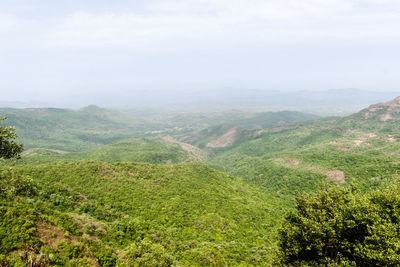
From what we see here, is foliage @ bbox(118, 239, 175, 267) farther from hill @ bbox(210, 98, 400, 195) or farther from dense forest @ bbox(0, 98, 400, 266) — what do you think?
hill @ bbox(210, 98, 400, 195)

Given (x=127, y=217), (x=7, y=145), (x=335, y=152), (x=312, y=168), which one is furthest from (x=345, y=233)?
(x=335, y=152)

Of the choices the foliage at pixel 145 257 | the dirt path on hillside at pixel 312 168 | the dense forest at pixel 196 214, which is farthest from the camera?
the dirt path on hillside at pixel 312 168

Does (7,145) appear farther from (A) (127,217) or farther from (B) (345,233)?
(B) (345,233)

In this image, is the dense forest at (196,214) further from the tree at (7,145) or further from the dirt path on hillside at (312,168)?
the dirt path on hillside at (312,168)

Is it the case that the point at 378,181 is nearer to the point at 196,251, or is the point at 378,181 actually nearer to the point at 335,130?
the point at 196,251

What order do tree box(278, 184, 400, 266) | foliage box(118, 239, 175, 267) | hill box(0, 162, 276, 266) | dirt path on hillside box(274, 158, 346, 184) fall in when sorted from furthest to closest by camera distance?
dirt path on hillside box(274, 158, 346, 184) < hill box(0, 162, 276, 266) < foliage box(118, 239, 175, 267) < tree box(278, 184, 400, 266)

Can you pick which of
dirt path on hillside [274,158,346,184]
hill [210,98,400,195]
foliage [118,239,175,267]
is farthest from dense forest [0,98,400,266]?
hill [210,98,400,195]

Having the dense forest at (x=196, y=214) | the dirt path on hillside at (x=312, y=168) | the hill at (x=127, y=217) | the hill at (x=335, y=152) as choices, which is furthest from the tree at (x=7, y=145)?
the dirt path on hillside at (x=312, y=168)

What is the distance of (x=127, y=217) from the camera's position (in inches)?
1435

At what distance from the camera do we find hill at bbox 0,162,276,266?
19.4 meters

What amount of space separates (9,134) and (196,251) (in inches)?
1291

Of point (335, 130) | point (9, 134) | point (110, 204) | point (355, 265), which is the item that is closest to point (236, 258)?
point (355, 265)

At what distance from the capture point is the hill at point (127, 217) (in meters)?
19.4

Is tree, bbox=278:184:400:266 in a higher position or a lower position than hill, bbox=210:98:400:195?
higher
